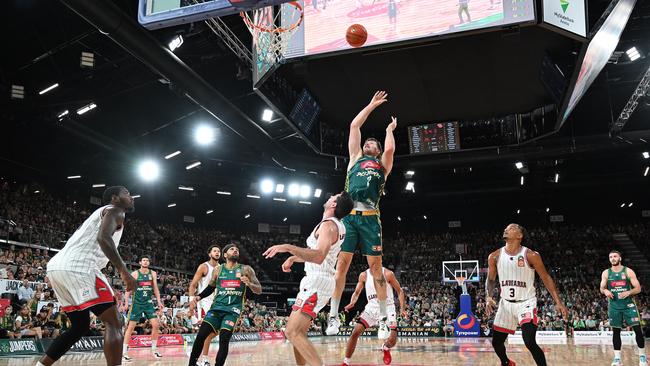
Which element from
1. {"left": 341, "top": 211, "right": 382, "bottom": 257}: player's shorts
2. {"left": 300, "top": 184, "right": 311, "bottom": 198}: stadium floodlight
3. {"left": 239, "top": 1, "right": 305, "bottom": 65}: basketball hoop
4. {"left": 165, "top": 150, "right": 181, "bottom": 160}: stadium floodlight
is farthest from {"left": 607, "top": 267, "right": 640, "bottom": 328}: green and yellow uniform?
{"left": 300, "top": 184, "right": 311, "bottom": 198}: stadium floodlight

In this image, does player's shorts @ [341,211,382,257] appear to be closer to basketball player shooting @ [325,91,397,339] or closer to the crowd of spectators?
basketball player shooting @ [325,91,397,339]

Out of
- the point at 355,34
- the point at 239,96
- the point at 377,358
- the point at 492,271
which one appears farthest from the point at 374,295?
the point at 239,96

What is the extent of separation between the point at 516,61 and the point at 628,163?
19.7 meters

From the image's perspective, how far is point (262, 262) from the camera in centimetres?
3797

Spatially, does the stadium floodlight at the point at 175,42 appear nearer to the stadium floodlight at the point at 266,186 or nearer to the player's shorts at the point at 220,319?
the player's shorts at the point at 220,319

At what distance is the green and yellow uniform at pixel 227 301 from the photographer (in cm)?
742

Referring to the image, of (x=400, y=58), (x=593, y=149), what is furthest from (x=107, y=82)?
(x=593, y=149)

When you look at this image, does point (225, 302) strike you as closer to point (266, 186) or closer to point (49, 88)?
point (49, 88)

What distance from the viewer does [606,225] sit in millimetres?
36469

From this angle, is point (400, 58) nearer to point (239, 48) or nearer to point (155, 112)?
point (239, 48)

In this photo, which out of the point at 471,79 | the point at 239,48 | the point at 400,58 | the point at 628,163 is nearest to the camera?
the point at 239,48

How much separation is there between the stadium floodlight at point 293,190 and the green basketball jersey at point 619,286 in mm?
20549

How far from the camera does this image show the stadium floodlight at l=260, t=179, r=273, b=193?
Result: 29.6 meters

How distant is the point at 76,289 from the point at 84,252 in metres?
0.36
